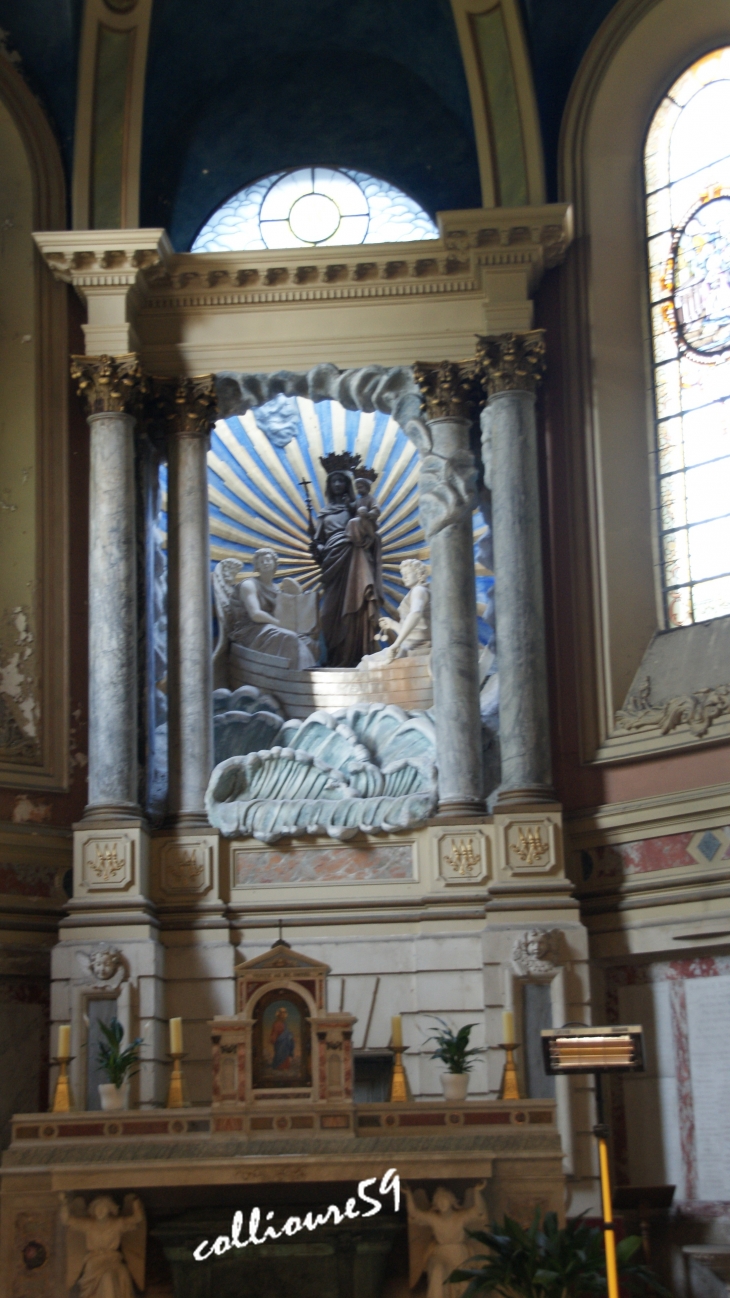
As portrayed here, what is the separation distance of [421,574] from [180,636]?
2015mm

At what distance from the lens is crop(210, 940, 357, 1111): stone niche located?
9719 mm

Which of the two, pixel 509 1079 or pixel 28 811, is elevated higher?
pixel 28 811

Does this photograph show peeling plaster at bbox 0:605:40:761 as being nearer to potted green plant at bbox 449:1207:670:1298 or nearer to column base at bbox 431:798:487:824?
column base at bbox 431:798:487:824

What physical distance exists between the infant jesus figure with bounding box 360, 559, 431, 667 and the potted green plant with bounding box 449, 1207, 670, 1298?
5.82 metres

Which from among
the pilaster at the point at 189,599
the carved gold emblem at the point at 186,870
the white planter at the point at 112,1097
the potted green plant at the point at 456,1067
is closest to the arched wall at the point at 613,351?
the pilaster at the point at 189,599

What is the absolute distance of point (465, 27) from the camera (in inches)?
556

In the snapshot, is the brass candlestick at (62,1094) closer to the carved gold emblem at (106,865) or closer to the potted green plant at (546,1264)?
the carved gold emblem at (106,865)

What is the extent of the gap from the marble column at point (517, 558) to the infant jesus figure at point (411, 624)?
2.73ft

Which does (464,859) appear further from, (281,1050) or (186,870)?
(281,1050)

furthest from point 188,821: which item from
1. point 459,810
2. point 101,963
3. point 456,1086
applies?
point 456,1086

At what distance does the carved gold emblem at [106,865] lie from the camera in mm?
12836

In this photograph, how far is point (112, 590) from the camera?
13.4 m

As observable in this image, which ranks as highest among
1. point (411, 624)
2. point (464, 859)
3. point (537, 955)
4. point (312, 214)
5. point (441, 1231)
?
point (312, 214)

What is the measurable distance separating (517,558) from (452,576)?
54cm
